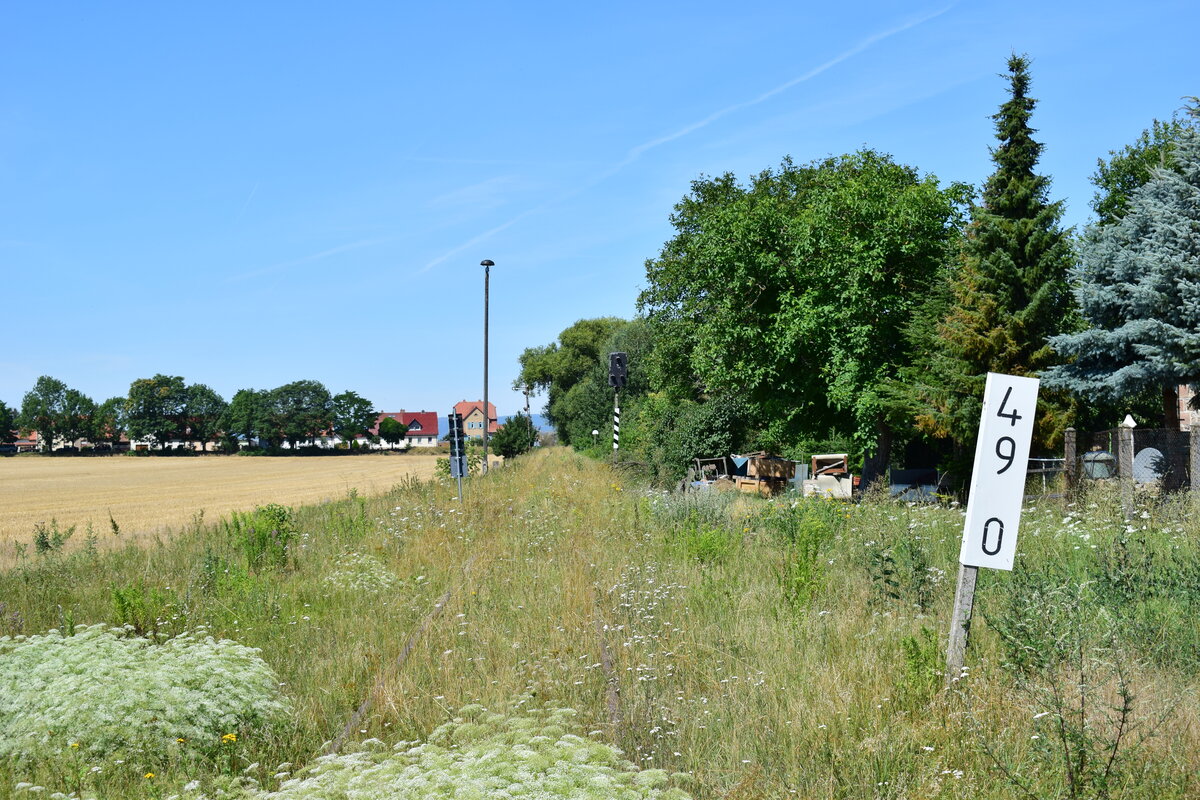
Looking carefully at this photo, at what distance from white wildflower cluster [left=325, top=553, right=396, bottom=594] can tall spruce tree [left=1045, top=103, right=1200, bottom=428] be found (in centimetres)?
1676

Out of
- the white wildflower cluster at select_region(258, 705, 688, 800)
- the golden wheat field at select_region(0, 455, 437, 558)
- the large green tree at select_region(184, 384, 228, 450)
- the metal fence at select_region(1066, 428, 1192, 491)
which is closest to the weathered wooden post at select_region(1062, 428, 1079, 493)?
the metal fence at select_region(1066, 428, 1192, 491)

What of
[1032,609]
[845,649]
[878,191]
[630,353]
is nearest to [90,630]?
[845,649]

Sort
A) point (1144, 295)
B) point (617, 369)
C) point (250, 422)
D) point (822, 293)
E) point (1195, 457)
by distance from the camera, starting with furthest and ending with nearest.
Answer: point (250, 422) < point (617, 369) < point (822, 293) < point (1144, 295) < point (1195, 457)

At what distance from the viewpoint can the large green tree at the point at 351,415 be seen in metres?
126

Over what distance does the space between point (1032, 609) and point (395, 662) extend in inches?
179

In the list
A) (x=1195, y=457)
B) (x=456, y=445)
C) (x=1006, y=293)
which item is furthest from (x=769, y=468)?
(x=1195, y=457)

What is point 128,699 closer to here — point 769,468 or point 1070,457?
point 1070,457

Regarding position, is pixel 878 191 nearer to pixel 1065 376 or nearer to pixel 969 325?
pixel 969 325

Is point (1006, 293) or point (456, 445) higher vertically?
point (1006, 293)

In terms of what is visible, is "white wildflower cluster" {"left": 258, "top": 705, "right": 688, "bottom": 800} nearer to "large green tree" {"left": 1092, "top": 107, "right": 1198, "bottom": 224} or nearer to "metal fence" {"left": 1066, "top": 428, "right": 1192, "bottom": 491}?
"metal fence" {"left": 1066, "top": 428, "right": 1192, "bottom": 491}

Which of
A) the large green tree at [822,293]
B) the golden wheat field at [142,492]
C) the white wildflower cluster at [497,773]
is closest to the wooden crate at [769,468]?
the large green tree at [822,293]

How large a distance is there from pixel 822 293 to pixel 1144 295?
9.46 metres

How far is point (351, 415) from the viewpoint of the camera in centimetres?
12781

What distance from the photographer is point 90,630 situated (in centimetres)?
695
